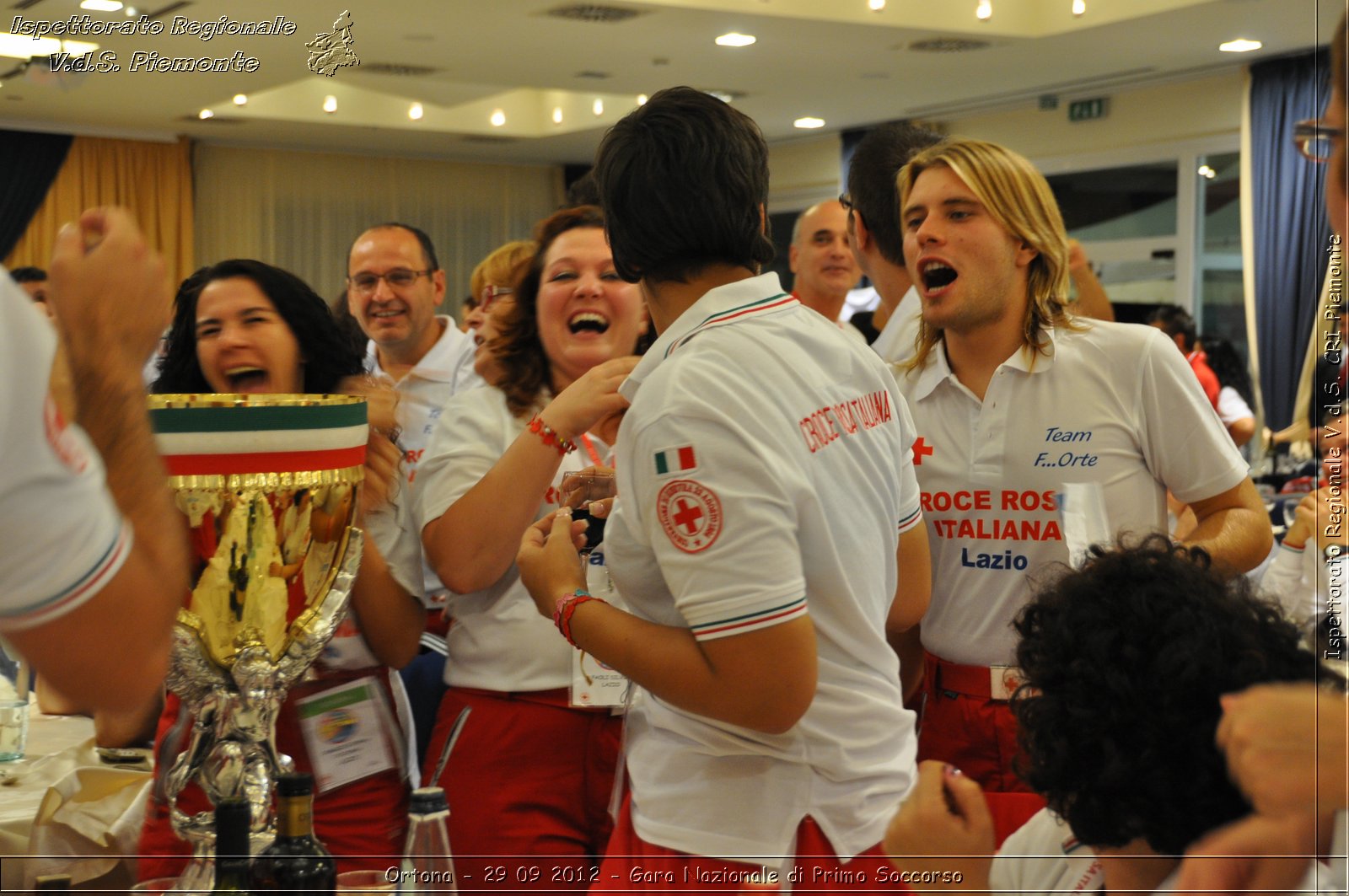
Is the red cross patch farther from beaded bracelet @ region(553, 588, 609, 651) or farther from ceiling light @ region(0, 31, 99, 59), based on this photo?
ceiling light @ region(0, 31, 99, 59)

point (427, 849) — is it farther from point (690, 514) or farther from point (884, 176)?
point (884, 176)

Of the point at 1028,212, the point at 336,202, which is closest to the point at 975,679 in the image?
the point at 1028,212

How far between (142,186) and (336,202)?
A: 1462mm

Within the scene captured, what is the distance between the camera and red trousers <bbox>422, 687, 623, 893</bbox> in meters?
1.54

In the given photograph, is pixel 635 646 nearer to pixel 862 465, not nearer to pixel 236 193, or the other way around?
pixel 862 465

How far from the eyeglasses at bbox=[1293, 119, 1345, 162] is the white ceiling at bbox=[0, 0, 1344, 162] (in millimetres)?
3467

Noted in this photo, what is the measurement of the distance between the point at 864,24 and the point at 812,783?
217 inches

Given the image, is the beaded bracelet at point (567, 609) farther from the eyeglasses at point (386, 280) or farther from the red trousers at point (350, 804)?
the eyeglasses at point (386, 280)

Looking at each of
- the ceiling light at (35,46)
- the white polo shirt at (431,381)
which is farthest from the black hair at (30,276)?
the ceiling light at (35,46)

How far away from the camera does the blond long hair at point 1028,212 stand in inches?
69.6

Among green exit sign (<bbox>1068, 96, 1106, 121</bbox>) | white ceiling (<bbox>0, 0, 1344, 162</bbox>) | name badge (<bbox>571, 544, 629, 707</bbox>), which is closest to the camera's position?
name badge (<bbox>571, 544, 629, 707</bbox>)

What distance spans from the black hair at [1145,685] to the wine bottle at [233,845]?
0.66m

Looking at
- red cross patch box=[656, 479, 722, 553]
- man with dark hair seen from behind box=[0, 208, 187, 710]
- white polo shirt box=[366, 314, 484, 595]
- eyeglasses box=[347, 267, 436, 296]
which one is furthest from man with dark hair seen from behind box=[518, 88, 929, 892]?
eyeglasses box=[347, 267, 436, 296]

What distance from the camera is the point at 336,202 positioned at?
9.98m
